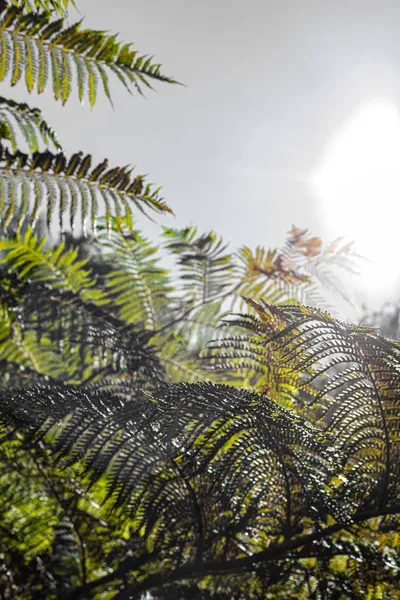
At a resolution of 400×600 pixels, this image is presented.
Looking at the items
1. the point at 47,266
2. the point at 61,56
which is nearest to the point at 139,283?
the point at 47,266

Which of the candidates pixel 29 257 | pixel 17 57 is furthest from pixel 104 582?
pixel 29 257

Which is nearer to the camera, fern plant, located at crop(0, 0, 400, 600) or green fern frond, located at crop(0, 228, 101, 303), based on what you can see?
fern plant, located at crop(0, 0, 400, 600)

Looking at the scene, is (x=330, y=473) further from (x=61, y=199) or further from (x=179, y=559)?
(x=61, y=199)

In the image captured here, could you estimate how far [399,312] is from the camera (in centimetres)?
257

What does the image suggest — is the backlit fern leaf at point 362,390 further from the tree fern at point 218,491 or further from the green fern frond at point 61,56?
the green fern frond at point 61,56

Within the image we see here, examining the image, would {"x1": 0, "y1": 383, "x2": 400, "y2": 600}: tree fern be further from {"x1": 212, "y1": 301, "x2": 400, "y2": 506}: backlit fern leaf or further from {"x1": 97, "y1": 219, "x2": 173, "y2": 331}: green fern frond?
{"x1": 97, "y1": 219, "x2": 173, "y2": 331}: green fern frond

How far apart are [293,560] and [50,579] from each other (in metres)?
0.38

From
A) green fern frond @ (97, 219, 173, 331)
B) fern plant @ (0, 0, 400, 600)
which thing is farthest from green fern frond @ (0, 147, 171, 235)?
green fern frond @ (97, 219, 173, 331)

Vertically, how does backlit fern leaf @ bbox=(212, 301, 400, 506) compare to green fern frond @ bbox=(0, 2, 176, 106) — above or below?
below

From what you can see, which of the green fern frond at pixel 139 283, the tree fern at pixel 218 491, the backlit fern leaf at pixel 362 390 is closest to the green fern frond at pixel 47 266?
the green fern frond at pixel 139 283

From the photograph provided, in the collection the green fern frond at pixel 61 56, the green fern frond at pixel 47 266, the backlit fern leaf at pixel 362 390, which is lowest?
the backlit fern leaf at pixel 362 390

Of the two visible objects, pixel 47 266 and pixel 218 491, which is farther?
pixel 47 266

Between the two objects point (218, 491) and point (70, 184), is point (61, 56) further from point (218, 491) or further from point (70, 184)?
point (218, 491)

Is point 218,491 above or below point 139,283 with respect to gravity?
below
